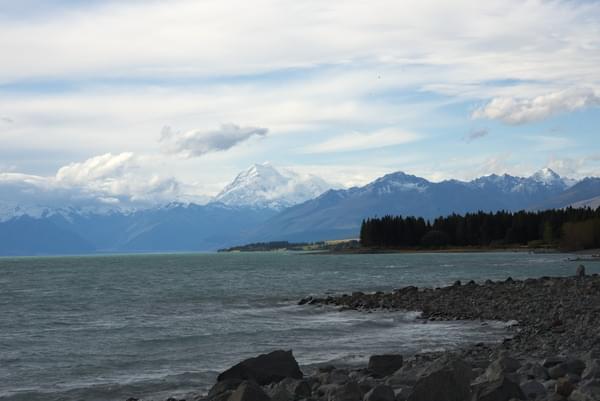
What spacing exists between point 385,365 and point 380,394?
27.3ft

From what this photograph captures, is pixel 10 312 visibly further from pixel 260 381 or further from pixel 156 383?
pixel 260 381

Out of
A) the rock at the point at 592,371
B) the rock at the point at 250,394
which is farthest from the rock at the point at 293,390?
the rock at the point at 592,371

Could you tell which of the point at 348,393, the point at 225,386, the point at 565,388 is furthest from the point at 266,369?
the point at 565,388

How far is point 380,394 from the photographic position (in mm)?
19078

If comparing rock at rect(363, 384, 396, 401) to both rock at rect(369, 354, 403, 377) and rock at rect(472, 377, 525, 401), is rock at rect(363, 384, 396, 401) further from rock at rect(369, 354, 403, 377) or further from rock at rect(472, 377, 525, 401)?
rock at rect(369, 354, 403, 377)

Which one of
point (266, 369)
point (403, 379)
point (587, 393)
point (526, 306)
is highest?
point (587, 393)

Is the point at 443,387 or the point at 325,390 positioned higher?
the point at 443,387

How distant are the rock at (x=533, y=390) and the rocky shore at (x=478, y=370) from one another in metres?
0.03

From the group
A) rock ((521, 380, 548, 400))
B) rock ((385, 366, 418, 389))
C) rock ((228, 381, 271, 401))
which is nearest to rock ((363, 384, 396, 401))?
rock ((385, 366, 418, 389))

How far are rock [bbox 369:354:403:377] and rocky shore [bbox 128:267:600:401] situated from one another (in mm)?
37

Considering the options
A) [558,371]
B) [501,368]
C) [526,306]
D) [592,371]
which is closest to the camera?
[592,371]

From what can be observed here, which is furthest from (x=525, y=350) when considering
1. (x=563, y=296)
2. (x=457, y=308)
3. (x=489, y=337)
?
(x=563, y=296)

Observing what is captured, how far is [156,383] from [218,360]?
19.1ft

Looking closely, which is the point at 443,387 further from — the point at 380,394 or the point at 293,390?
the point at 293,390
